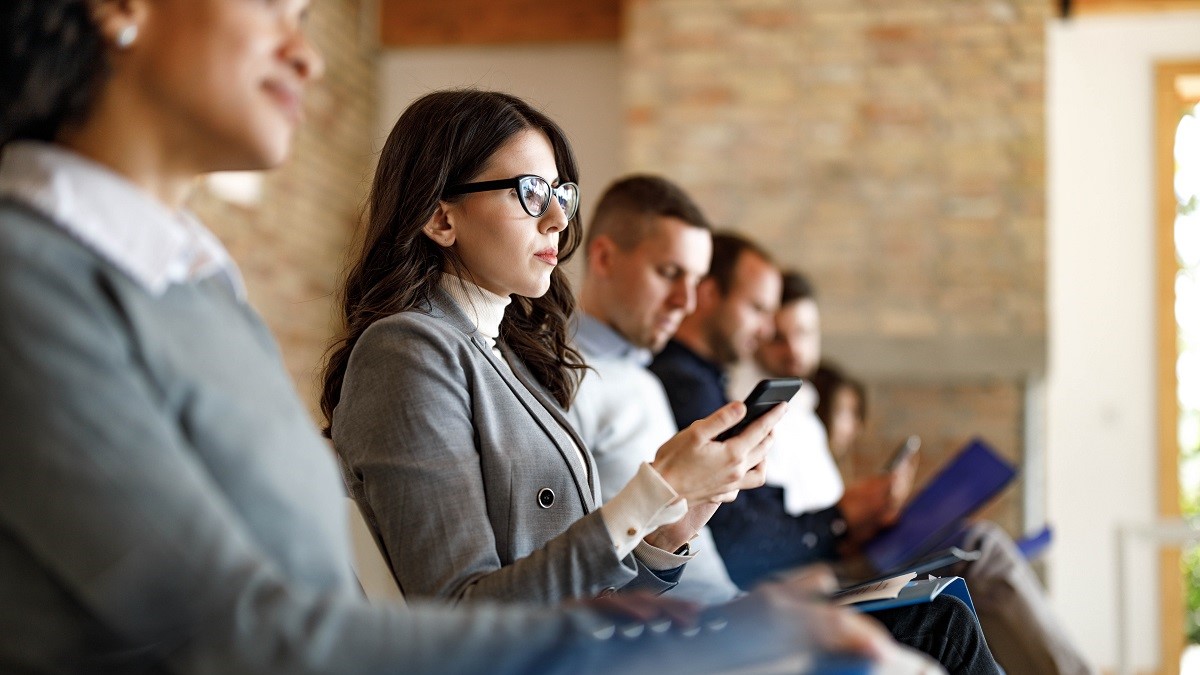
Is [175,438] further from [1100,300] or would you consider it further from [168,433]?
[1100,300]

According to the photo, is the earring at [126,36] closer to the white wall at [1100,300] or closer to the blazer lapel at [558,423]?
the blazer lapel at [558,423]

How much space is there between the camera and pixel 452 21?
706 cm

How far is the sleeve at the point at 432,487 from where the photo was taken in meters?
1.49

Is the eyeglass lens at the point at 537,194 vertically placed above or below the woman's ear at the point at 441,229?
above

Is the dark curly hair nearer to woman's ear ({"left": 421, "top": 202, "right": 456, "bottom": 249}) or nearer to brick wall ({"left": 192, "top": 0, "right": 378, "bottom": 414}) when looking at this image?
woman's ear ({"left": 421, "top": 202, "right": 456, "bottom": 249})

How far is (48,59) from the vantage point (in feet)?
3.53

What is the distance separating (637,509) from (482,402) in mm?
275

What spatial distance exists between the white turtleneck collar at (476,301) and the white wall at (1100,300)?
5.10 meters

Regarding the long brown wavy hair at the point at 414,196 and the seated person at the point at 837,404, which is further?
the seated person at the point at 837,404

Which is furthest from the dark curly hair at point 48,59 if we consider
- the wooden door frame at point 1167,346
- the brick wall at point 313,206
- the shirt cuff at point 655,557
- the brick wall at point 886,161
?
the wooden door frame at point 1167,346

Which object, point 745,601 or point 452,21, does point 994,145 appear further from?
point 745,601

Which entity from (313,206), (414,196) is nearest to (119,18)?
(414,196)

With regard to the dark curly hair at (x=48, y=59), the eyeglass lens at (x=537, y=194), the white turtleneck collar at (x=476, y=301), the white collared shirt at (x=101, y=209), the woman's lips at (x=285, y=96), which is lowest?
the white turtleneck collar at (x=476, y=301)

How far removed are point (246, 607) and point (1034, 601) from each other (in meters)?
2.92
